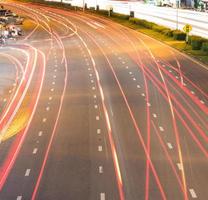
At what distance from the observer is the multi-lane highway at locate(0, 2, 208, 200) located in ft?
106

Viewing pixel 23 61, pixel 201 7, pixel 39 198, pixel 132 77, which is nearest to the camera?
pixel 39 198

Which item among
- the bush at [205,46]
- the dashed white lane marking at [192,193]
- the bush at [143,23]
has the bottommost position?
the dashed white lane marking at [192,193]

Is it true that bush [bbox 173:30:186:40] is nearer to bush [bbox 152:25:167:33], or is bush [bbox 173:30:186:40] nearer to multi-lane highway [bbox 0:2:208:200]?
bush [bbox 152:25:167:33]

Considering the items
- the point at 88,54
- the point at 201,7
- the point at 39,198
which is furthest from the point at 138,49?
the point at 201,7

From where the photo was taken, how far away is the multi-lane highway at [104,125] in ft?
106

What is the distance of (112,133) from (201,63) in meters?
29.6

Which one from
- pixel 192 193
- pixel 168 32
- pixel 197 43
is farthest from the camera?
pixel 168 32

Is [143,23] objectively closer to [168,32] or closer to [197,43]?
[168,32]

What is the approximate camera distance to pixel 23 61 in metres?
75.8

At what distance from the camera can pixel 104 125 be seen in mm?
43875

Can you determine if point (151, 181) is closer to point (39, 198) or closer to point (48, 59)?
point (39, 198)

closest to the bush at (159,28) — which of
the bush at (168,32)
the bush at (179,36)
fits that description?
the bush at (168,32)

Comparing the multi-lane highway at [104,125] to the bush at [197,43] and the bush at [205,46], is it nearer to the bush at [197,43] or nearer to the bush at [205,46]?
the bush at [197,43]

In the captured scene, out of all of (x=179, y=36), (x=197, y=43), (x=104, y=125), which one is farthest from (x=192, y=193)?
(x=179, y=36)
